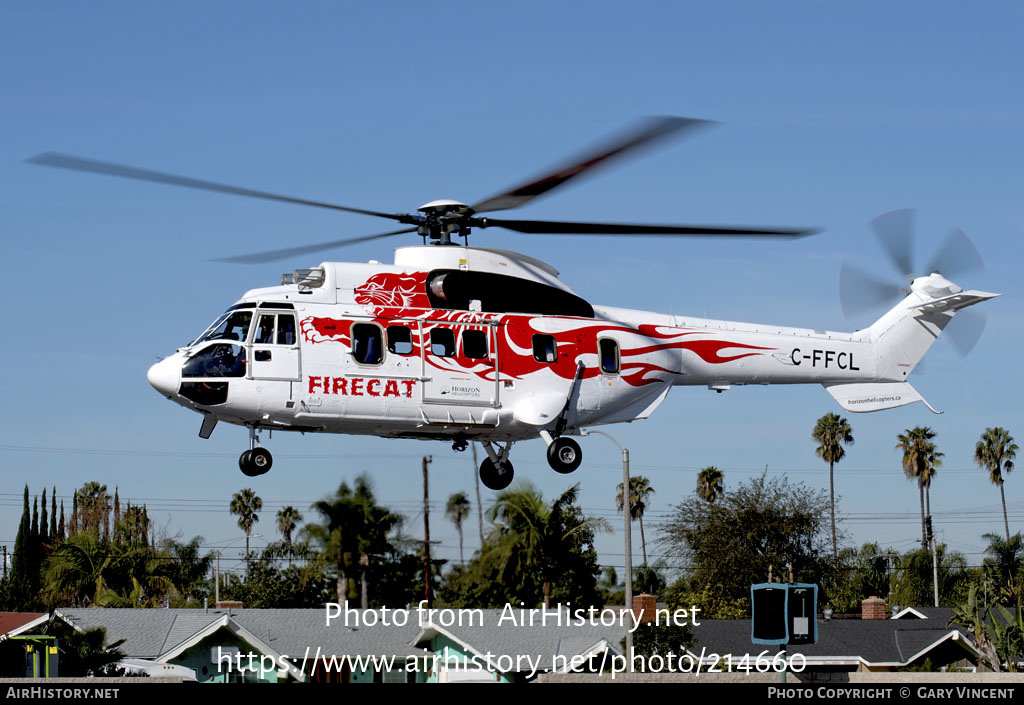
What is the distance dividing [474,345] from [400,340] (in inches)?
58.9

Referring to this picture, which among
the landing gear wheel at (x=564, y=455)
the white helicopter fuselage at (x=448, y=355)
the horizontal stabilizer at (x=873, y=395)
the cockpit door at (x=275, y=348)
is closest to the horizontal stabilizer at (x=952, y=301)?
the horizontal stabilizer at (x=873, y=395)

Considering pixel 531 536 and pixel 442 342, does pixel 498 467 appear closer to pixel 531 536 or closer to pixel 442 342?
pixel 442 342

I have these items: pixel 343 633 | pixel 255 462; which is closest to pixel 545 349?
pixel 255 462

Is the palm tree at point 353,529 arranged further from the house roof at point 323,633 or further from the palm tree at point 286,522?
the palm tree at point 286,522

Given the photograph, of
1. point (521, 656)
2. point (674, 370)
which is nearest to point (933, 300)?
point (674, 370)

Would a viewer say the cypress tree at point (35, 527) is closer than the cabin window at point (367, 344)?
No

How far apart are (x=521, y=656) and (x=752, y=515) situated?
115ft

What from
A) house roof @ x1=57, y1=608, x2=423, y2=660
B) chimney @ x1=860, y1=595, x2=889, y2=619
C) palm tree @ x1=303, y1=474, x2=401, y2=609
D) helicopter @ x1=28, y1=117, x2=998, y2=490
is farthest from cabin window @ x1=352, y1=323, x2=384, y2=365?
chimney @ x1=860, y1=595, x2=889, y2=619

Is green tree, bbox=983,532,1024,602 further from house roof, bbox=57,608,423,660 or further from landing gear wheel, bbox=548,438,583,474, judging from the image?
landing gear wheel, bbox=548,438,583,474

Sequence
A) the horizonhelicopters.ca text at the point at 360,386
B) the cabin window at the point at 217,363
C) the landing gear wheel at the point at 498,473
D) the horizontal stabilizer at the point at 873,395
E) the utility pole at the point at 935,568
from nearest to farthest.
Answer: the cabin window at the point at 217,363
the horizonhelicopters.ca text at the point at 360,386
the landing gear wheel at the point at 498,473
the horizontal stabilizer at the point at 873,395
the utility pole at the point at 935,568

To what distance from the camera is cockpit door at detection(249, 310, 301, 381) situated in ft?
80.9

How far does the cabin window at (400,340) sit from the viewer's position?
25.3m

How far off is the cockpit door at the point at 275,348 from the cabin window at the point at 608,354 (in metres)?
6.42

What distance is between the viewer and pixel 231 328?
81.7ft
